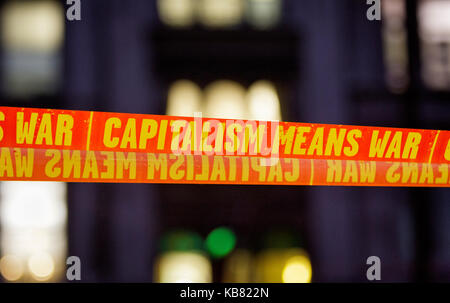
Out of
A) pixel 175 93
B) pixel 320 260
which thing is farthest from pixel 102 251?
pixel 320 260

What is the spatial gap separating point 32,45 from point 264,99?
411cm

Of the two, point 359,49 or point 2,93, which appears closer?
point 2,93

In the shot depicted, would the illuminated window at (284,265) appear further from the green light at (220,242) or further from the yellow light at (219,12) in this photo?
the yellow light at (219,12)

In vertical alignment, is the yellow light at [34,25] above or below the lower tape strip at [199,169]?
above

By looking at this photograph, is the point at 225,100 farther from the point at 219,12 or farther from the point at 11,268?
the point at 11,268

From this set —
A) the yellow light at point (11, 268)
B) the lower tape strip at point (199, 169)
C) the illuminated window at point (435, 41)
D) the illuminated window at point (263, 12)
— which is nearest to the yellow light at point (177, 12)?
the illuminated window at point (263, 12)

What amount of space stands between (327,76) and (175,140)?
5438 mm

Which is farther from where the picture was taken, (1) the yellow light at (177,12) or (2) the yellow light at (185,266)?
(1) the yellow light at (177,12)

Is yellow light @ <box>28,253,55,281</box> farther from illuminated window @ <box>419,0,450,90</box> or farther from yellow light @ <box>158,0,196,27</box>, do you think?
illuminated window @ <box>419,0,450,90</box>

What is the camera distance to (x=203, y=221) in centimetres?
869

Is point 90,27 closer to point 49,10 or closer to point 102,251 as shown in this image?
point 49,10

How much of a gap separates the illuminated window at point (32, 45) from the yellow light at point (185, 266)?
3.43 metres

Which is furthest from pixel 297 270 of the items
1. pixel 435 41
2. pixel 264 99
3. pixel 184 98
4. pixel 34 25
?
pixel 34 25

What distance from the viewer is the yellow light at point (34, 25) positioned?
345 inches
